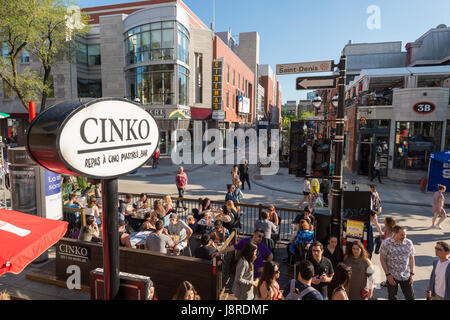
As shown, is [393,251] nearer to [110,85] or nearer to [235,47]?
[110,85]

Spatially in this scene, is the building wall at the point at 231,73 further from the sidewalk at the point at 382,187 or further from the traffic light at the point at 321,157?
the traffic light at the point at 321,157

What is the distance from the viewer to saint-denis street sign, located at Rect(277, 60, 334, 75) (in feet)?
19.0

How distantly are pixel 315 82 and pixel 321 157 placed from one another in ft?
5.49

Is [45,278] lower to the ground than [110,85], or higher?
lower

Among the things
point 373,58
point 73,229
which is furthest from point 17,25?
point 373,58

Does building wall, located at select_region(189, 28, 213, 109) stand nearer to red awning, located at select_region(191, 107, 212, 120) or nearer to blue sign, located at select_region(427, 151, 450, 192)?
red awning, located at select_region(191, 107, 212, 120)

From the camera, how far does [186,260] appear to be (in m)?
5.17

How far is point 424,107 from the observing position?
17.8m

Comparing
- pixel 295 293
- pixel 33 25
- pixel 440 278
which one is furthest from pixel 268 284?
pixel 33 25

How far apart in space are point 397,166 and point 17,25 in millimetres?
28808

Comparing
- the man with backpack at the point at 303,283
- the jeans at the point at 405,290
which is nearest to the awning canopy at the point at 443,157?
the jeans at the point at 405,290

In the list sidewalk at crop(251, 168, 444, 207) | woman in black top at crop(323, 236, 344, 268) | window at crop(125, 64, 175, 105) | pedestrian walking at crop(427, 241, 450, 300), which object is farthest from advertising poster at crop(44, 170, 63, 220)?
window at crop(125, 64, 175, 105)

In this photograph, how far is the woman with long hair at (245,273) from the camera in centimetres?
473
